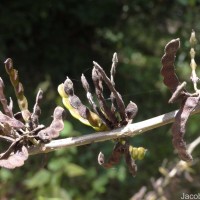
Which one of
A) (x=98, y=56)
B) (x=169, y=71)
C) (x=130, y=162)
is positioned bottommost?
(x=98, y=56)

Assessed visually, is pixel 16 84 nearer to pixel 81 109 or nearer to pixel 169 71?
pixel 81 109

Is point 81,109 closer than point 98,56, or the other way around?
point 81,109

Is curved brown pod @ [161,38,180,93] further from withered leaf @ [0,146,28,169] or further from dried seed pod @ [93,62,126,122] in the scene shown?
withered leaf @ [0,146,28,169]

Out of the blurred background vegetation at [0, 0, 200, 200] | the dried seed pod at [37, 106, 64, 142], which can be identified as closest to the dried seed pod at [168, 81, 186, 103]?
the dried seed pod at [37, 106, 64, 142]

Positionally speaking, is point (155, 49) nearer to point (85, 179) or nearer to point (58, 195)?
point (85, 179)

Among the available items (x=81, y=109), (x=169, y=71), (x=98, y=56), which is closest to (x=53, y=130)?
(x=81, y=109)

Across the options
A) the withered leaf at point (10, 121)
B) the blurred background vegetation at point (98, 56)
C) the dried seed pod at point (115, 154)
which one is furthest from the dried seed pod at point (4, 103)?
the blurred background vegetation at point (98, 56)
